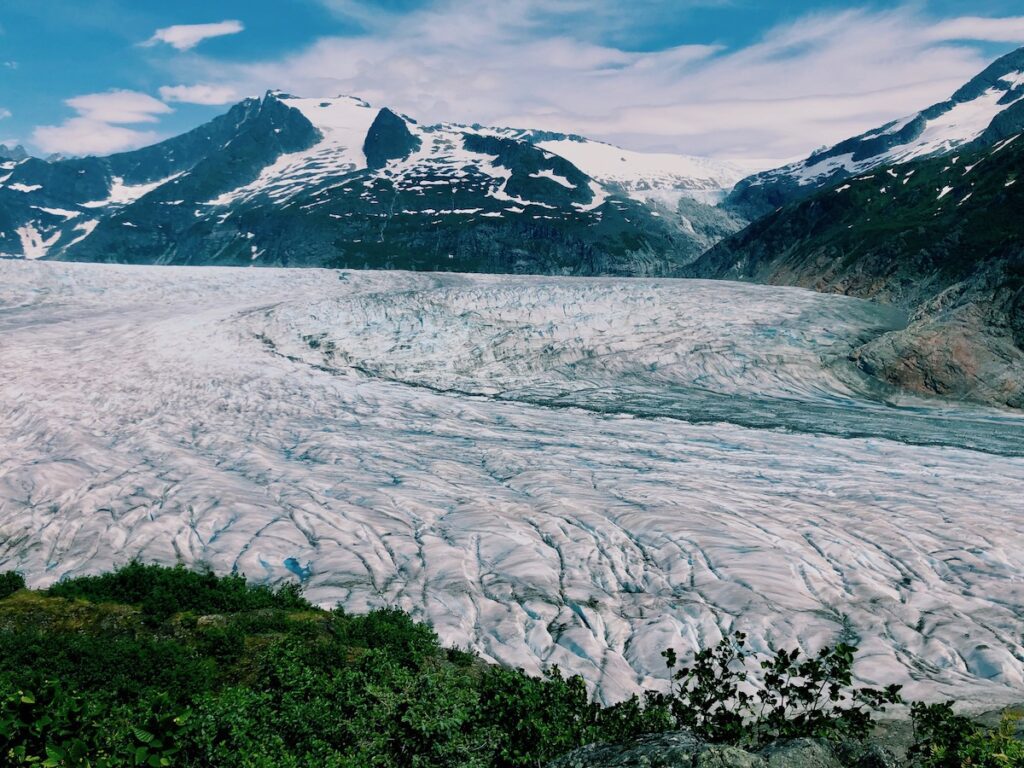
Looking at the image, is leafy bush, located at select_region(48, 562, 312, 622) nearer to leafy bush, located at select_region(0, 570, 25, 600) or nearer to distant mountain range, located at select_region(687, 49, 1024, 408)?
leafy bush, located at select_region(0, 570, 25, 600)

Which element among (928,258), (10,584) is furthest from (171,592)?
(928,258)

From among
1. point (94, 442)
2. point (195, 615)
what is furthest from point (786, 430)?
point (94, 442)

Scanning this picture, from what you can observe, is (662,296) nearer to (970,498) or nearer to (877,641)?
(970,498)

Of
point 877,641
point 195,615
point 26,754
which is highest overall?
point 26,754

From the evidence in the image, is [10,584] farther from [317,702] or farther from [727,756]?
[727,756]

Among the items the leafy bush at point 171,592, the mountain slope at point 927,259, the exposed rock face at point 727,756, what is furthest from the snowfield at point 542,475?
the exposed rock face at point 727,756

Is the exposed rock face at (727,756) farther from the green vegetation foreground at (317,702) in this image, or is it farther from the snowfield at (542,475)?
the snowfield at (542,475)
